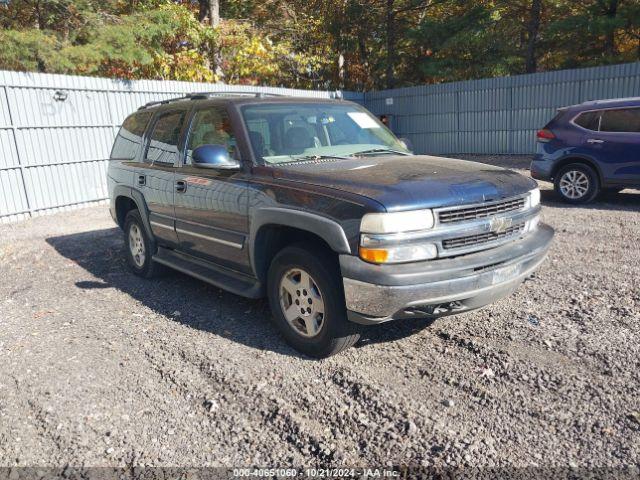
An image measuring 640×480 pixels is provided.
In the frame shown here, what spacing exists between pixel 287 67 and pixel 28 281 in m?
18.4

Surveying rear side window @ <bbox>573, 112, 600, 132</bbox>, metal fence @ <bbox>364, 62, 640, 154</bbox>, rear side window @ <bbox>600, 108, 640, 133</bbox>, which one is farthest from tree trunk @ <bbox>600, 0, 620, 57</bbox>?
rear side window @ <bbox>600, 108, 640, 133</bbox>

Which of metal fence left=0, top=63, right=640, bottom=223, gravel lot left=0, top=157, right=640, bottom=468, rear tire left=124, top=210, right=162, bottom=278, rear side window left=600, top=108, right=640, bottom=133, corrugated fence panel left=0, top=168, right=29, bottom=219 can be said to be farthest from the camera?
metal fence left=0, top=63, right=640, bottom=223

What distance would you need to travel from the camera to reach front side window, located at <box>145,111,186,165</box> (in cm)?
518

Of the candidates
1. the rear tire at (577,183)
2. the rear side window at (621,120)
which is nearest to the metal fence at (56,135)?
the rear tire at (577,183)

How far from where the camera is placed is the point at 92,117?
11656 mm

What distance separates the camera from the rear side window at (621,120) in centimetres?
835

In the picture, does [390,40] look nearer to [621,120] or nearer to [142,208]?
[621,120]

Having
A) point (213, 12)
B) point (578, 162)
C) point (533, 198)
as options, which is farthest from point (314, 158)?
point (213, 12)

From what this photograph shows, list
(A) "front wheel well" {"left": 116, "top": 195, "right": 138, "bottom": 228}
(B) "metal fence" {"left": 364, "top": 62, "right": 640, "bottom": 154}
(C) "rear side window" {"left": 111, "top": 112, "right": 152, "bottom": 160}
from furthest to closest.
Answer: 1. (B) "metal fence" {"left": 364, "top": 62, "right": 640, "bottom": 154}
2. (A) "front wheel well" {"left": 116, "top": 195, "right": 138, "bottom": 228}
3. (C) "rear side window" {"left": 111, "top": 112, "right": 152, "bottom": 160}

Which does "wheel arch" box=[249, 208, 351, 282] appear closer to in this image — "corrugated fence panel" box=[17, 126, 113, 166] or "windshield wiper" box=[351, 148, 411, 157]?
"windshield wiper" box=[351, 148, 411, 157]

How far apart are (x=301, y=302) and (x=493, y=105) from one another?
14947mm

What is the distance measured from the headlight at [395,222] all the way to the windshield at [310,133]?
125cm

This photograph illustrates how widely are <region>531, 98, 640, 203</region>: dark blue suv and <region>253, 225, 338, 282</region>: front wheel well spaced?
681cm

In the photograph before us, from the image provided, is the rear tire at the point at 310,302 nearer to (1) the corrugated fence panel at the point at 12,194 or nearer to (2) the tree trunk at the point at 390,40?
(1) the corrugated fence panel at the point at 12,194
